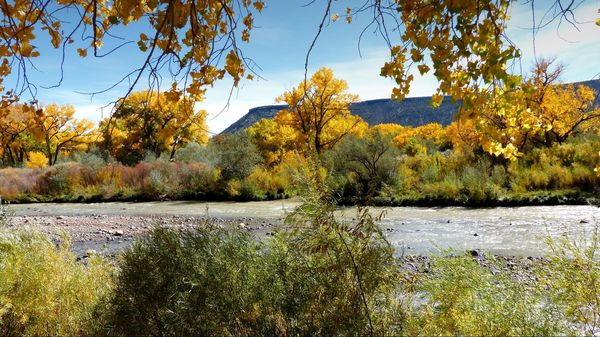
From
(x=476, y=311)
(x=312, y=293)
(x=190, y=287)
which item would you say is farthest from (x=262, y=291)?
(x=476, y=311)

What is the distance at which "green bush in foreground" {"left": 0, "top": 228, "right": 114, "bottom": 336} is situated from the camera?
3.32 m

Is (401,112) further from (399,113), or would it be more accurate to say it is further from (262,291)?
(262,291)

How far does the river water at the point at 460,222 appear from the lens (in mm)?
8281

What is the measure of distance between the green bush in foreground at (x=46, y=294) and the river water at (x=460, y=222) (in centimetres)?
236

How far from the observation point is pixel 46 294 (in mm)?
3520

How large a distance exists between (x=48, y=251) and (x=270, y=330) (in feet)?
9.08

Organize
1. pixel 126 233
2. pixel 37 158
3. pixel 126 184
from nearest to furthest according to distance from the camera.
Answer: pixel 126 233 → pixel 126 184 → pixel 37 158

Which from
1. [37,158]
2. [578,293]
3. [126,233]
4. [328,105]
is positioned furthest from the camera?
[37,158]

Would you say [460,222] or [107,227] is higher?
[107,227]

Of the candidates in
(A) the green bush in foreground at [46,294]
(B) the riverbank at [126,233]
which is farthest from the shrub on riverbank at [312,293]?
(B) the riverbank at [126,233]

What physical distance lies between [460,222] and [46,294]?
9796mm

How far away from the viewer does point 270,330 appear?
238 centimetres

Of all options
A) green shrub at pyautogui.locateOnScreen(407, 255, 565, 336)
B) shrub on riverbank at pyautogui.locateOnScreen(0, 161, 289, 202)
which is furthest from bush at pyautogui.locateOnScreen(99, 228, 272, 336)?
shrub on riverbank at pyautogui.locateOnScreen(0, 161, 289, 202)

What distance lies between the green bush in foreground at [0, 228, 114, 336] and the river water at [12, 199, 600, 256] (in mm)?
2360
